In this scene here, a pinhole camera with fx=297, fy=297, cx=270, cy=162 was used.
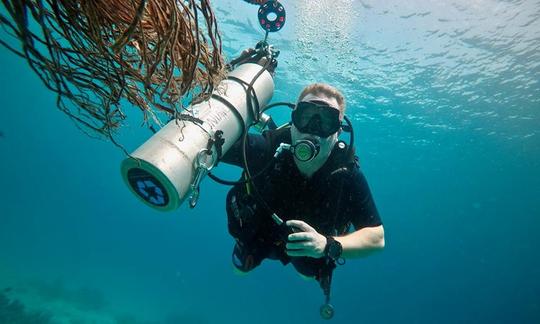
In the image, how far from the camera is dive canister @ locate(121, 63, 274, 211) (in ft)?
8.63

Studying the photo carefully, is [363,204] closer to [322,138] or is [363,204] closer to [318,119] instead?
[322,138]

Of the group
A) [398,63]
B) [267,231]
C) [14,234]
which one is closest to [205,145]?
[267,231]

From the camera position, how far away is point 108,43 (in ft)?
5.31

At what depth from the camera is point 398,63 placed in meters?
17.6

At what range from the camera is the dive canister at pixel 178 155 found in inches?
104

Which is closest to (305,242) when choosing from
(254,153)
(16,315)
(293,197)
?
(293,197)

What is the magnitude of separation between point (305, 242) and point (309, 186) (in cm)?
152

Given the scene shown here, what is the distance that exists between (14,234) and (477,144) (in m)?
74.5

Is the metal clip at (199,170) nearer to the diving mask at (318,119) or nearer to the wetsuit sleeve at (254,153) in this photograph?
the wetsuit sleeve at (254,153)

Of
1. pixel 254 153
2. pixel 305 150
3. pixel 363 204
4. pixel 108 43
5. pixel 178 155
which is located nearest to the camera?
pixel 108 43

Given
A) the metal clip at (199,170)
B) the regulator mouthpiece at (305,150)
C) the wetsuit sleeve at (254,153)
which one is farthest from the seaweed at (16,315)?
the regulator mouthpiece at (305,150)

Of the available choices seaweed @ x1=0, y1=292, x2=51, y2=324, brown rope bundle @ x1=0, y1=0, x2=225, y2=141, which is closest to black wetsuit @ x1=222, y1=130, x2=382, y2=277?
brown rope bundle @ x1=0, y1=0, x2=225, y2=141

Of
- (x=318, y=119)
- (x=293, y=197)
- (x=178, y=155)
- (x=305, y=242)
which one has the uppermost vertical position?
(x=318, y=119)

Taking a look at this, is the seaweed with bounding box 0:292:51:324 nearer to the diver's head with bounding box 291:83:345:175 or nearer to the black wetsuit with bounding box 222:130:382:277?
the black wetsuit with bounding box 222:130:382:277
